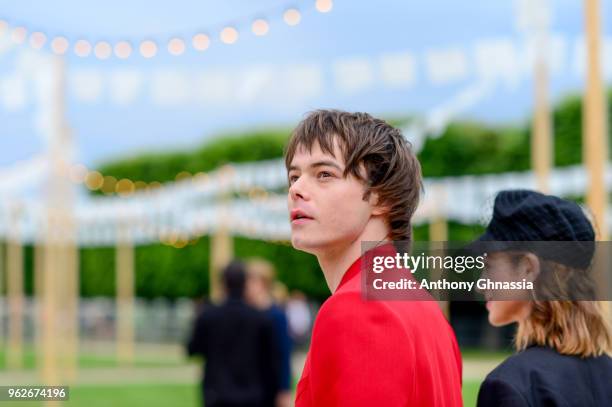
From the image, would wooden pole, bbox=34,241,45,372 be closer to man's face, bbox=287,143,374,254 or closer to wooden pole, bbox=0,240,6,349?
wooden pole, bbox=0,240,6,349

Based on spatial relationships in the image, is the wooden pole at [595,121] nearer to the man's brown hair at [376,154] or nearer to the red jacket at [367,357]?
the man's brown hair at [376,154]

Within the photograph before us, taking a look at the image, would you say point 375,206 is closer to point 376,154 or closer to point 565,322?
point 376,154

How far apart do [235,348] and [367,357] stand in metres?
4.89

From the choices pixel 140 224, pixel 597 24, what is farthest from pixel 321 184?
pixel 140 224

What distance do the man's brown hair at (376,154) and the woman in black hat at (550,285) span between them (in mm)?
451

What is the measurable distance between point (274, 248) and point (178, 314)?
13.9 feet

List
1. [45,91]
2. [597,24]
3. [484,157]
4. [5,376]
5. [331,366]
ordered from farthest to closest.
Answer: [484,157]
[5,376]
[45,91]
[597,24]
[331,366]

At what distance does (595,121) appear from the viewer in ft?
22.2

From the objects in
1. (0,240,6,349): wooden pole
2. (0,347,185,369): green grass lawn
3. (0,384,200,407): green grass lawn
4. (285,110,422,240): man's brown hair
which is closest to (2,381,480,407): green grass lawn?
(0,384,200,407): green grass lawn

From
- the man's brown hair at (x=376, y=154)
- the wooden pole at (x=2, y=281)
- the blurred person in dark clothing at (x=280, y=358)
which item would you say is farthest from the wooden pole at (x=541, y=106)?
the wooden pole at (x=2, y=281)

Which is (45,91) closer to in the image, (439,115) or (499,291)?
(439,115)

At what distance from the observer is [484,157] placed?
1385 inches

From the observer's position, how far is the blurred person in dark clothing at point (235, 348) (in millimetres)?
6781

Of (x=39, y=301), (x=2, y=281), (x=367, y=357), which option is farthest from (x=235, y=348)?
(x=2, y=281)
